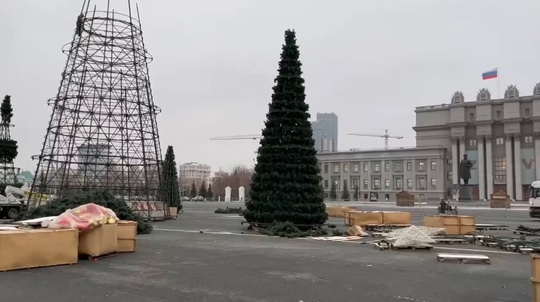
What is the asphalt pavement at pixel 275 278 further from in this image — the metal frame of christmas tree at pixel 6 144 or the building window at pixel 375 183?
the building window at pixel 375 183

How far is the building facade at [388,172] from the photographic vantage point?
378 ft

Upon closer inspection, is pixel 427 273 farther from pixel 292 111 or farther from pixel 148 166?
pixel 148 166

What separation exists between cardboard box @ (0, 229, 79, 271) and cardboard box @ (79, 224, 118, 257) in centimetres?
67

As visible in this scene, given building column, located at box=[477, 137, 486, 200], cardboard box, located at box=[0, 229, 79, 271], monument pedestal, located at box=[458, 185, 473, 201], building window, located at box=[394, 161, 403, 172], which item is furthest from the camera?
building window, located at box=[394, 161, 403, 172]

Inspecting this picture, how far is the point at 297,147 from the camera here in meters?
A: 22.9

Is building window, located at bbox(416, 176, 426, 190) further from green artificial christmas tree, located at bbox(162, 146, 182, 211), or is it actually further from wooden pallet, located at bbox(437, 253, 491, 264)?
wooden pallet, located at bbox(437, 253, 491, 264)

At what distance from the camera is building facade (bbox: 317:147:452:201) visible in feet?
378

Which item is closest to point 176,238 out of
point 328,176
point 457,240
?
point 457,240

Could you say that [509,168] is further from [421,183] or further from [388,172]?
[388,172]

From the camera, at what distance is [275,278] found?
34.2ft

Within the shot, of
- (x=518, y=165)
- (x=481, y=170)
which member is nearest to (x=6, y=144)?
(x=481, y=170)

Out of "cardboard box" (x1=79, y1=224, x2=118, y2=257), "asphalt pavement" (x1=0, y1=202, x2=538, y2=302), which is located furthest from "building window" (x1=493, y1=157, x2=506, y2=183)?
"cardboard box" (x1=79, y1=224, x2=118, y2=257)

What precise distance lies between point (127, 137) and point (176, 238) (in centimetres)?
1250

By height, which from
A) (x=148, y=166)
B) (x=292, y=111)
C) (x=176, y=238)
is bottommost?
(x=176, y=238)
